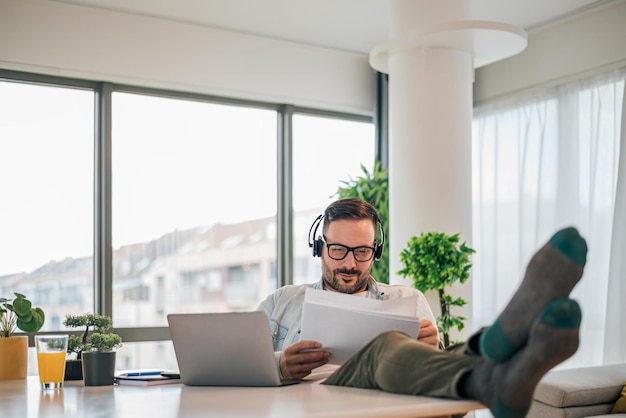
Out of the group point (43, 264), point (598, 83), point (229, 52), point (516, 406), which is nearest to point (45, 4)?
point (229, 52)

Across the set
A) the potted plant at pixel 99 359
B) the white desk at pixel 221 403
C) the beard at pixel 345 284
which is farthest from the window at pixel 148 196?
the white desk at pixel 221 403

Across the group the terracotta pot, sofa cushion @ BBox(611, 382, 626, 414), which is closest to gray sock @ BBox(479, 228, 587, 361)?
the terracotta pot

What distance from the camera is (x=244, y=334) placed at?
205cm

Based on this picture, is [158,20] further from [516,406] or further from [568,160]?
[516,406]

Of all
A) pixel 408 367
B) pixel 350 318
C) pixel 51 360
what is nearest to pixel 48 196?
pixel 51 360

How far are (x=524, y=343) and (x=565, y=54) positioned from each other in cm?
436

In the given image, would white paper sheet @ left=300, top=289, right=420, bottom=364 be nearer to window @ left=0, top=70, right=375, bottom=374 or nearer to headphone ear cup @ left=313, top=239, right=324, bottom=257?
headphone ear cup @ left=313, top=239, right=324, bottom=257

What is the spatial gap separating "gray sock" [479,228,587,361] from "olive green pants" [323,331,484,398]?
13cm

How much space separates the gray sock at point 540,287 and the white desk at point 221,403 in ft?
0.68

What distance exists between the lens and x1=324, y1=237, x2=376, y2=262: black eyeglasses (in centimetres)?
287

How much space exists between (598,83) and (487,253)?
1413mm

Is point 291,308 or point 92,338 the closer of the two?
point 92,338

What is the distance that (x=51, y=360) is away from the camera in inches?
84.7

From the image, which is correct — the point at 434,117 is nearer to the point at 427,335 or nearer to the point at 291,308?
the point at 291,308
